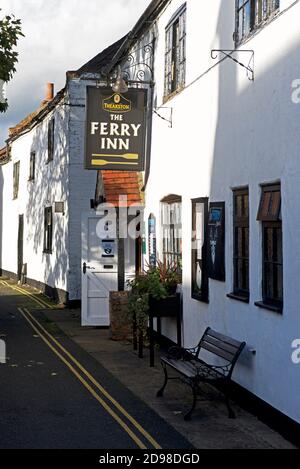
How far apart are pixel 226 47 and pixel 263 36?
4.26 feet

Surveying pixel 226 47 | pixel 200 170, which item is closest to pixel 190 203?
pixel 200 170

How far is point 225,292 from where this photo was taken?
328 inches

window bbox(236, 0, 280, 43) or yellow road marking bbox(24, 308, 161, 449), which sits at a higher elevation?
window bbox(236, 0, 280, 43)

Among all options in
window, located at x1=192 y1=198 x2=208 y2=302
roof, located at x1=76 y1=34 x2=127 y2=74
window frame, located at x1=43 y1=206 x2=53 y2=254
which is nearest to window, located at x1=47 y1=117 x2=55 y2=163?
window frame, located at x1=43 y1=206 x2=53 y2=254

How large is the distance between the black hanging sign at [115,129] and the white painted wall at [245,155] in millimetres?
754

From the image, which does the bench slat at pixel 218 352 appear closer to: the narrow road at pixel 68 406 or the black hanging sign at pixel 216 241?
the black hanging sign at pixel 216 241

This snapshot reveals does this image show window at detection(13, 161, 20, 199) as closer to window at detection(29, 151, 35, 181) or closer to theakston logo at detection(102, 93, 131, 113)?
window at detection(29, 151, 35, 181)

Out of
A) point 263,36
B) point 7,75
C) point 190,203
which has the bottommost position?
point 190,203

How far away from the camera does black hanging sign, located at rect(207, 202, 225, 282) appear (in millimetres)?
8352

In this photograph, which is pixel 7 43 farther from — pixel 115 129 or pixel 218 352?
pixel 218 352

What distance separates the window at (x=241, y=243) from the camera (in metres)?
7.75

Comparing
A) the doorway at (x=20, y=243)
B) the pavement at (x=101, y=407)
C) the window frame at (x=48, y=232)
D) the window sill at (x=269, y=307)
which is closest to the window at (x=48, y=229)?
the window frame at (x=48, y=232)

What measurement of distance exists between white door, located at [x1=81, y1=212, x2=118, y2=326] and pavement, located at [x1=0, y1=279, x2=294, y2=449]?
1.72 m
